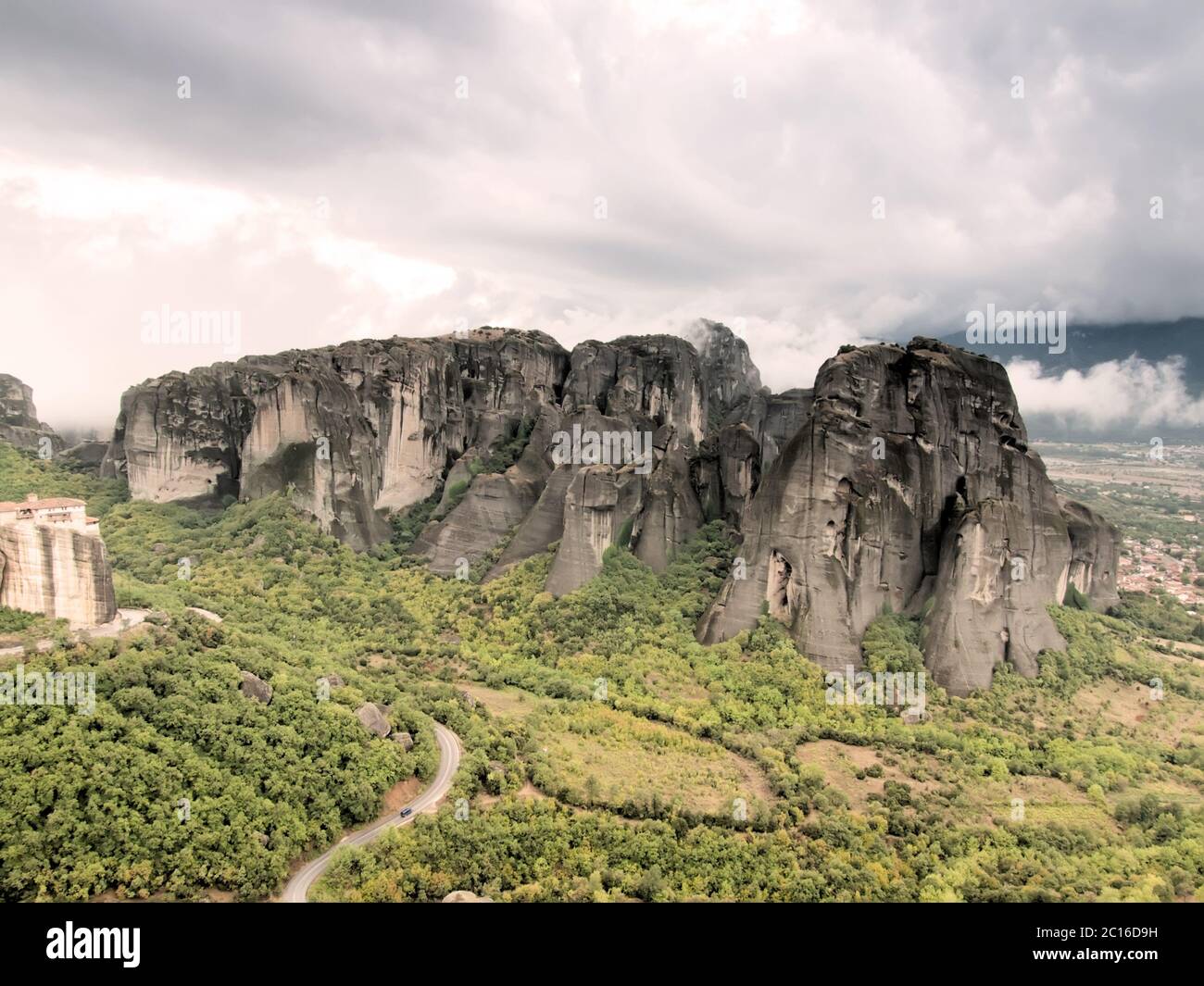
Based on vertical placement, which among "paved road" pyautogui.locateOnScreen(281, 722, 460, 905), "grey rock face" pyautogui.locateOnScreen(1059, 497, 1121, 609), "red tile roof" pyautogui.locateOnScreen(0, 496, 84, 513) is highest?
"red tile roof" pyautogui.locateOnScreen(0, 496, 84, 513)

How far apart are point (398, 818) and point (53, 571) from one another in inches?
562

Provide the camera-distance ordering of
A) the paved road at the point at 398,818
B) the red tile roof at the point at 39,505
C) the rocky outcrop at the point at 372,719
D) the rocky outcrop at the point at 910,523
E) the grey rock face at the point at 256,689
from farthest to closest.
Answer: the rocky outcrop at the point at 910,523, the rocky outcrop at the point at 372,719, the red tile roof at the point at 39,505, the grey rock face at the point at 256,689, the paved road at the point at 398,818

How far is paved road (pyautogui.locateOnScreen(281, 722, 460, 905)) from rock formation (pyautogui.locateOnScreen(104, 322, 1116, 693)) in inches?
557

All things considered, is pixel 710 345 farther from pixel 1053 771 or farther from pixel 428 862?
pixel 428 862

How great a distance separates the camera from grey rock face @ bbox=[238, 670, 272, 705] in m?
25.4

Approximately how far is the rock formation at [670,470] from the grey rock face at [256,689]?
18801 mm

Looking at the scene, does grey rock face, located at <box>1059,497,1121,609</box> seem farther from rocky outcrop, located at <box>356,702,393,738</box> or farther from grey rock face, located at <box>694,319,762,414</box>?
grey rock face, located at <box>694,319,762,414</box>

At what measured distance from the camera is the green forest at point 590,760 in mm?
19906

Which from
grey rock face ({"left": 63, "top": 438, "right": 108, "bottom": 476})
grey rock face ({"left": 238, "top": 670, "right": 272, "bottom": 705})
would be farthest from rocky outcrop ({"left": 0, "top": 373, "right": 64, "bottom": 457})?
grey rock face ({"left": 238, "top": 670, "right": 272, "bottom": 705})

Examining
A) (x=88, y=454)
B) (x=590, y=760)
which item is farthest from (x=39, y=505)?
(x=88, y=454)

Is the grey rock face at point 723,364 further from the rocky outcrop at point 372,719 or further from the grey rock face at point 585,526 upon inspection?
the rocky outcrop at point 372,719

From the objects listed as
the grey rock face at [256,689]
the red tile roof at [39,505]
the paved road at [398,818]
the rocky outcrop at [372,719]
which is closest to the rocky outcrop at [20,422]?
the red tile roof at [39,505]
